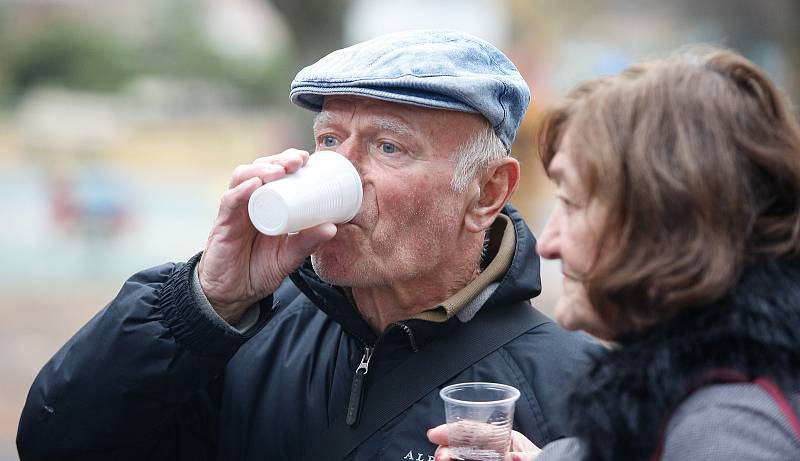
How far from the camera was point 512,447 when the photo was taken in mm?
2176

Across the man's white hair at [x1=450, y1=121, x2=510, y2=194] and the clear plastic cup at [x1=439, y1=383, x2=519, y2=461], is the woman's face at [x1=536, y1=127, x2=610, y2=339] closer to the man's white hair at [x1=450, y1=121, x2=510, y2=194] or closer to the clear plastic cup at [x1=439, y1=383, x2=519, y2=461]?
the clear plastic cup at [x1=439, y1=383, x2=519, y2=461]

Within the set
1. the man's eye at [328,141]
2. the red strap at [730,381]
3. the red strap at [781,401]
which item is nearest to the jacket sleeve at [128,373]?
the man's eye at [328,141]

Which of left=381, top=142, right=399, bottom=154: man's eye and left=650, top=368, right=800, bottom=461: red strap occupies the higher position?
left=381, top=142, right=399, bottom=154: man's eye

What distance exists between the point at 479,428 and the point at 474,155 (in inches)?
34.3

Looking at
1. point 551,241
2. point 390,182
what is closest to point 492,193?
point 390,182

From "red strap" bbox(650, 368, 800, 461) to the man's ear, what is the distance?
1.16m

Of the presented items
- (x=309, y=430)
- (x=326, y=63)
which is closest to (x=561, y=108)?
(x=326, y=63)

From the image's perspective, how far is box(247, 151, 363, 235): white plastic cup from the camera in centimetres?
224

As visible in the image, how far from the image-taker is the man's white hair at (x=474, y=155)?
2.64 m

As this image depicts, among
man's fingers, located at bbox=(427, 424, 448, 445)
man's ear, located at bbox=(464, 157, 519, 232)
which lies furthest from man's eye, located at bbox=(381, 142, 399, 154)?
man's fingers, located at bbox=(427, 424, 448, 445)

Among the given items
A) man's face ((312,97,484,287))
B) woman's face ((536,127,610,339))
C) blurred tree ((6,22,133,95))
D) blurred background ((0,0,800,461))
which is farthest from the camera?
blurred tree ((6,22,133,95))

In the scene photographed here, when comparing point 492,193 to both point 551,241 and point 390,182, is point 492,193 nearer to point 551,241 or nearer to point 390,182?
point 390,182

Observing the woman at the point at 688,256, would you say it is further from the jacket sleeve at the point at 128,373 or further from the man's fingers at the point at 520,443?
the jacket sleeve at the point at 128,373

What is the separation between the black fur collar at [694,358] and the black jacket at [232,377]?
2.06ft
